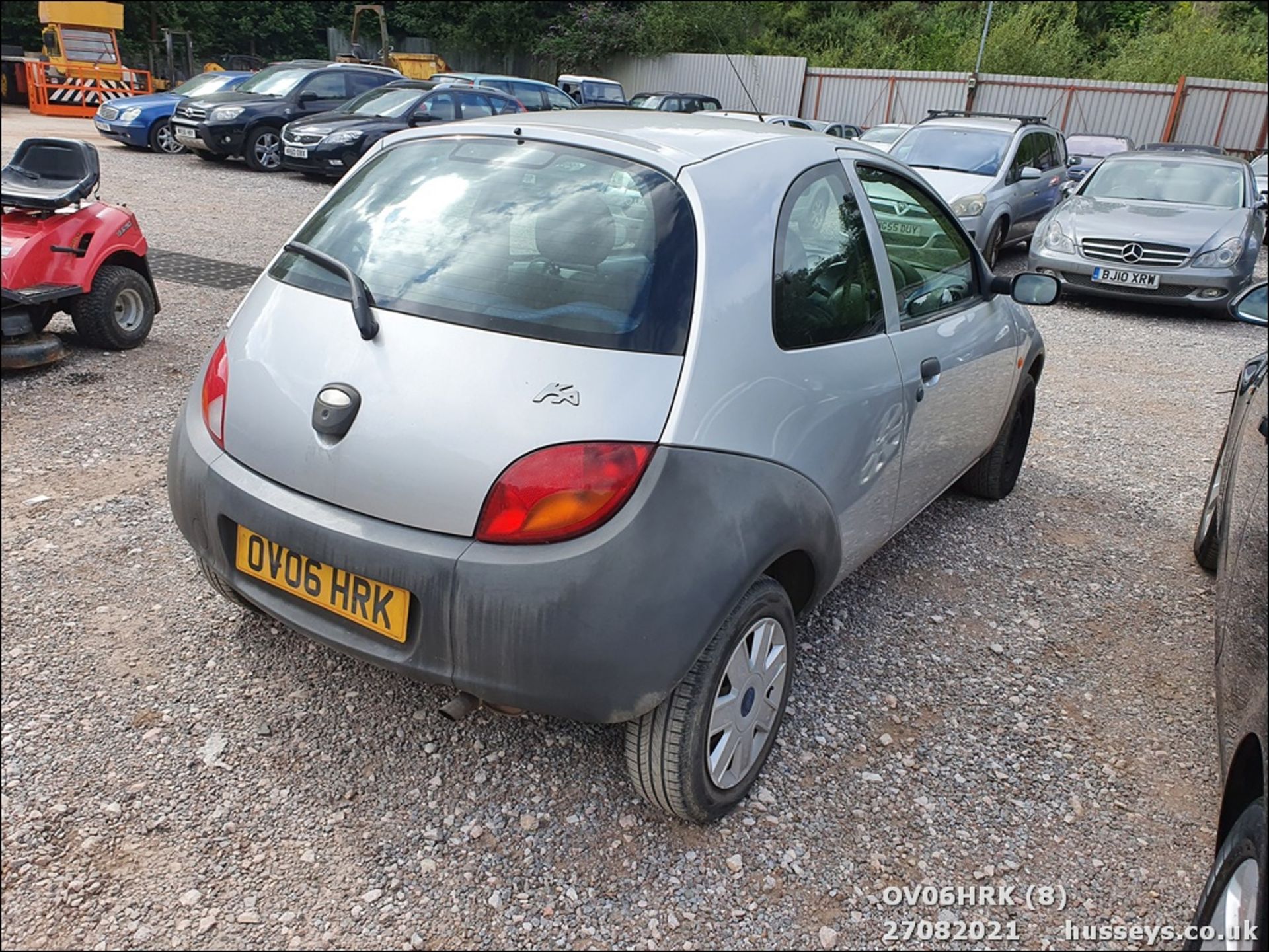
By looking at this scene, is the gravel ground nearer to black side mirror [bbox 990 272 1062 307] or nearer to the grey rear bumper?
the grey rear bumper

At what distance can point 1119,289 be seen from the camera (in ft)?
29.8

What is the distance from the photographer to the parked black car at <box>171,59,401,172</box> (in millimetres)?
13789

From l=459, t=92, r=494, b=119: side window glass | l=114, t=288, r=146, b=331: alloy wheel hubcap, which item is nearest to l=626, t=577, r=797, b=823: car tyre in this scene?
l=114, t=288, r=146, b=331: alloy wheel hubcap

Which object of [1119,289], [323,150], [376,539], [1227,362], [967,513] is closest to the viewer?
[376,539]

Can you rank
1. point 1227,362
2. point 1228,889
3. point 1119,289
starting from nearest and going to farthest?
point 1228,889 → point 1227,362 → point 1119,289

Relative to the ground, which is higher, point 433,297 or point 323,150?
point 433,297

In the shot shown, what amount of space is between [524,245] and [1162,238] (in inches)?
336

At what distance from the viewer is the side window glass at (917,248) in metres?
3.13

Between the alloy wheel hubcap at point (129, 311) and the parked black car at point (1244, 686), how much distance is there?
17.7 ft

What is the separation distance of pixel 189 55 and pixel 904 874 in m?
4.78

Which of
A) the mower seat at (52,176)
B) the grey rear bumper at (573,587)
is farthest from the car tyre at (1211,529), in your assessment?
the mower seat at (52,176)

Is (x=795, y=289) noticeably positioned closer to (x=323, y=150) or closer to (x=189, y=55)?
(x=189, y=55)

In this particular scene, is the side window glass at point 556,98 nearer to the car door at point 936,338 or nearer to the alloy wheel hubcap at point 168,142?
the alloy wheel hubcap at point 168,142

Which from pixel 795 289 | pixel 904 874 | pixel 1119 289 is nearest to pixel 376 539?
pixel 795 289
